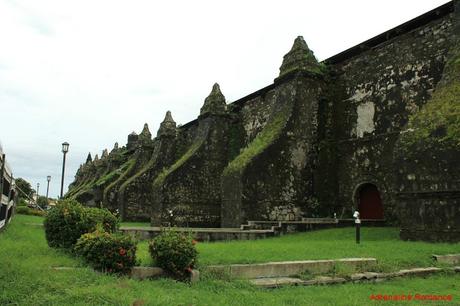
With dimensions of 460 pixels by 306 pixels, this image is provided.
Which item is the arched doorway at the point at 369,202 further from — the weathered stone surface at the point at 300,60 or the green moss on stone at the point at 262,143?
the weathered stone surface at the point at 300,60

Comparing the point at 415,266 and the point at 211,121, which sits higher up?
the point at 211,121

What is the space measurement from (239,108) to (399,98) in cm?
910

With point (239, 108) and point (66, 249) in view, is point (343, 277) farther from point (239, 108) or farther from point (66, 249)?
point (239, 108)

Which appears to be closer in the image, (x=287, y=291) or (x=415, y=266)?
(x=287, y=291)

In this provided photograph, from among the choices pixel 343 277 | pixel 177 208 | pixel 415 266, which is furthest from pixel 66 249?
pixel 177 208

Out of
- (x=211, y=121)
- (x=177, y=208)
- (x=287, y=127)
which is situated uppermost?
(x=211, y=121)

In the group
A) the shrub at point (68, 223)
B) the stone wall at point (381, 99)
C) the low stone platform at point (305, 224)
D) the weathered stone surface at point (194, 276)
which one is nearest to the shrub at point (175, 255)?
the weathered stone surface at point (194, 276)

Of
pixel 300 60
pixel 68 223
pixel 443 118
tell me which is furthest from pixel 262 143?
pixel 68 223

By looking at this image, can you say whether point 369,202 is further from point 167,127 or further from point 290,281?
point 167,127

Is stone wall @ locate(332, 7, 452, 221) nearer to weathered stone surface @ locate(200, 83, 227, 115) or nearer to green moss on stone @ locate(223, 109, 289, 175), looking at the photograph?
green moss on stone @ locate(223, 109, 289, 175)

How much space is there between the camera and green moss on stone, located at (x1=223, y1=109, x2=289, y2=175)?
13242 mm

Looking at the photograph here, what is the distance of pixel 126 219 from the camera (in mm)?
22703

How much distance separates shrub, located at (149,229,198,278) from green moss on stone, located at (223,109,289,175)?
299 inches

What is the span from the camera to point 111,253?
539cm
